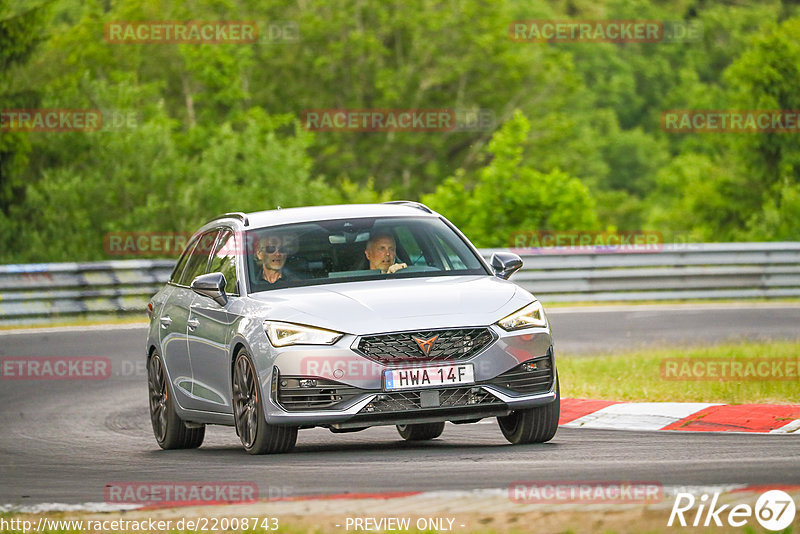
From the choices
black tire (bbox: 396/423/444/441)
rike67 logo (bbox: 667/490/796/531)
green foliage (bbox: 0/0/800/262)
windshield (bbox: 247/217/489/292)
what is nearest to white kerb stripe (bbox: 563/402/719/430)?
black tire (bbox: 396/423/444/441)

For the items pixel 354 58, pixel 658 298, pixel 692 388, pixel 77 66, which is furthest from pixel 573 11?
pixel 692 388

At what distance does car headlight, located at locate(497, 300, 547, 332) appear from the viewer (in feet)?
30.8

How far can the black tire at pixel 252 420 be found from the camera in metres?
9.52

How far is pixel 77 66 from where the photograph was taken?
160ft

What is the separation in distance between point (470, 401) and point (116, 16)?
191ft

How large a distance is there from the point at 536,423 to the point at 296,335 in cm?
171

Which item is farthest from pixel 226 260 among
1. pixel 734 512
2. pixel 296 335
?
pixel 734 512

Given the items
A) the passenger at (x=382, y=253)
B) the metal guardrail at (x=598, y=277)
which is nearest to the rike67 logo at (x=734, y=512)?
the passenger at (x=382, y=253)

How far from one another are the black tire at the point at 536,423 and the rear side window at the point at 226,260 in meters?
2.08

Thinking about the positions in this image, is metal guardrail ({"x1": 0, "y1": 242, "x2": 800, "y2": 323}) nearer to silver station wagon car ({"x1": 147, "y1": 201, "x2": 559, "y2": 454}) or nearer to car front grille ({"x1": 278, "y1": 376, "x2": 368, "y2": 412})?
silver station wagon car ({"x1": 147, "y1": 201, "x2": 559, "y2": 454})

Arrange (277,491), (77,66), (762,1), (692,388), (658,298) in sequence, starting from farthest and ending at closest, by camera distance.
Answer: (762,1), (77,66), (658,298), (692,388), (277,491)

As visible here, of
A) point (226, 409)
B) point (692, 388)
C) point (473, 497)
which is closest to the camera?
point (473, 497)

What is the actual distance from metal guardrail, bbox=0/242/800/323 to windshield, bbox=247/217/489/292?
1443 cm

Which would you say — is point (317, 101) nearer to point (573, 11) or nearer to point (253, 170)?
point (253, 170)
